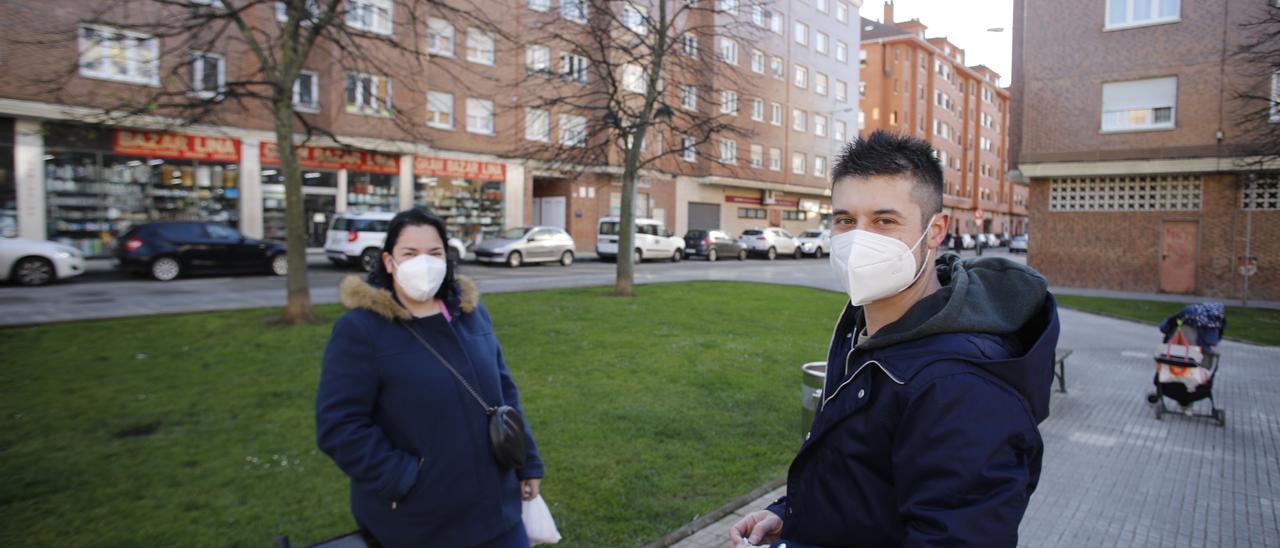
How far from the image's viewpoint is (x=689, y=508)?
4.48m

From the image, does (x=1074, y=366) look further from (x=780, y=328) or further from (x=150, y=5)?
(x=150, y=5)

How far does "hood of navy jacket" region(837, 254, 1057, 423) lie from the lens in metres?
1.43

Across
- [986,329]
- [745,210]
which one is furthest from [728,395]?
[745,210]

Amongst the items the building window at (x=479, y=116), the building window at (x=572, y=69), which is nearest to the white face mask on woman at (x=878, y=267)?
the building window at (x=572, y=69)

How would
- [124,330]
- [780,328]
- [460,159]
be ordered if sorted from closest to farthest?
1. [124,330]
2. [780,328]
3. [460,159]

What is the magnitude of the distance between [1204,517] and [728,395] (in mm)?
3799

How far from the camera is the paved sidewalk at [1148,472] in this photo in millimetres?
4375

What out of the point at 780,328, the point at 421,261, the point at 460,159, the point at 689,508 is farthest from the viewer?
the point at 460,159

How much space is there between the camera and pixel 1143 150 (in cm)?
2269

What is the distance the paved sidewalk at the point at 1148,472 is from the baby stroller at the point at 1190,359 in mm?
223

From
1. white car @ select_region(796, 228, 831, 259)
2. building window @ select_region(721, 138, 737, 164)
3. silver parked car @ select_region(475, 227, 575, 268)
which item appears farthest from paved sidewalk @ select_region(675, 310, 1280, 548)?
white car @ select_region(796, 228, 831, 259)

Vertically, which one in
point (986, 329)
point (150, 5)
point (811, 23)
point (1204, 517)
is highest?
point (811, 23)

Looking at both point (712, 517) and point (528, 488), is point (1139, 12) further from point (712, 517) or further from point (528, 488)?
point (528, 488)

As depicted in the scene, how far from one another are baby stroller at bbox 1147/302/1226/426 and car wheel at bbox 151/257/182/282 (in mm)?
19868
